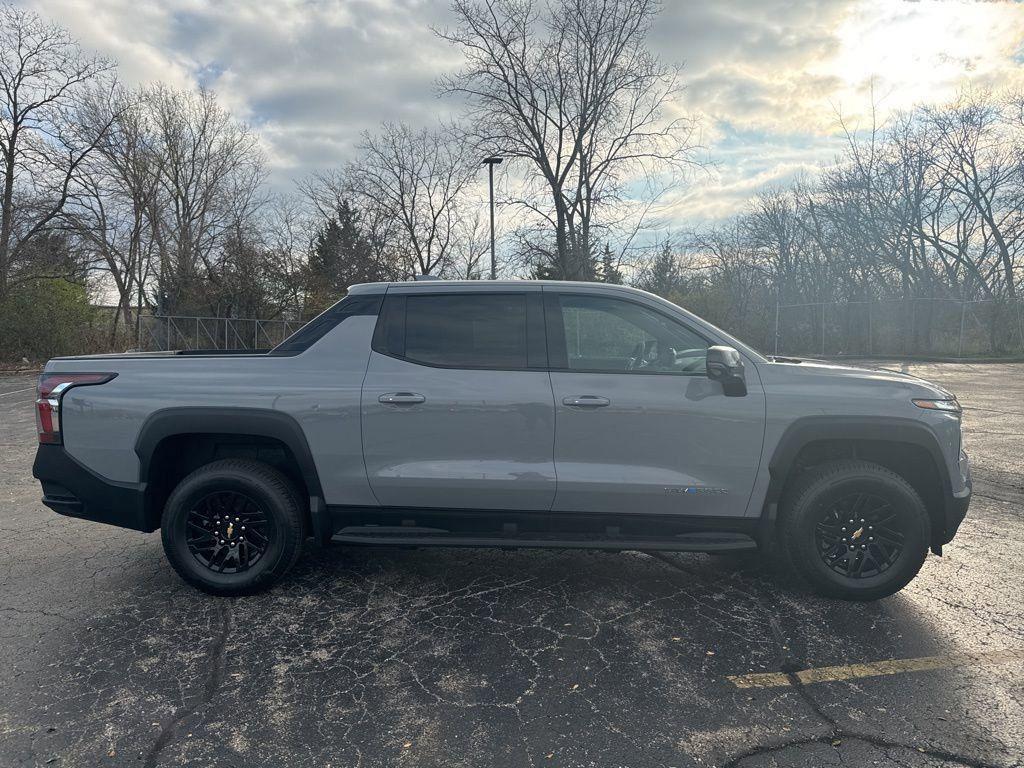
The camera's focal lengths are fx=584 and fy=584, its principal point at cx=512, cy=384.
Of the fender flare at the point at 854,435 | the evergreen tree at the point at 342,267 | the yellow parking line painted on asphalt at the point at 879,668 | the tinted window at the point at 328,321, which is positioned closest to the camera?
the yellow parking line painted on asphalt at the point at 879,668

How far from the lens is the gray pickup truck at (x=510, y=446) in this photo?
3.27 meters

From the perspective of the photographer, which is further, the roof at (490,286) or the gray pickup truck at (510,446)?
the roof at (490,286)

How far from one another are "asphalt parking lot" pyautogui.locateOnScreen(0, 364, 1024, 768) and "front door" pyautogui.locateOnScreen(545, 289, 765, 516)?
639 millimetres

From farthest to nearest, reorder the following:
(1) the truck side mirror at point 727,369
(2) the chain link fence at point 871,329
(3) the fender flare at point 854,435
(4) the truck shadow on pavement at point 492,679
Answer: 1. (2) the chain link fence at point 871,329
2. (3) the fender flare at point 854,435
3. (1) the truck side mirror at point 727,369
4. (4) the truck shadow on pavement at point 492,679

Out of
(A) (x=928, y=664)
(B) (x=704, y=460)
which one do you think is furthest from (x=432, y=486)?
(A) (x=928, y=664)

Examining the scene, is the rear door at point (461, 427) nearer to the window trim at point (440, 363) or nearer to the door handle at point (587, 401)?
the window trim at point (440, 363)

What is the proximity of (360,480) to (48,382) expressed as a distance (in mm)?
1908

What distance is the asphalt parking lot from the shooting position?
2.27 metres

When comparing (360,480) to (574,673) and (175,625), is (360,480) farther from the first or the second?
(574,673)

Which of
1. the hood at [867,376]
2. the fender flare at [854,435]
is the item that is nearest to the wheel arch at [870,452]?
the fender flare at [854,435]

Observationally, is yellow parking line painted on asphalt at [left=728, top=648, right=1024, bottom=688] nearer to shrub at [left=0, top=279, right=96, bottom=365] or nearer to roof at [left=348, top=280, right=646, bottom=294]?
roof at [left=348, top=280, right=646, bottom=294]

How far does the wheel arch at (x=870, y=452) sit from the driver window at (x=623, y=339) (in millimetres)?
692

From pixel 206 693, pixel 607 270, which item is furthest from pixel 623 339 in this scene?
pixel 607 270

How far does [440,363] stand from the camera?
341 centimetres
